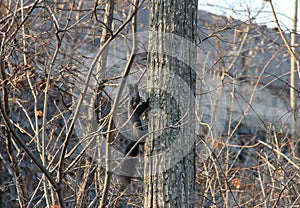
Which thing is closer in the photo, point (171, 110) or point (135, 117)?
point (171, 110)

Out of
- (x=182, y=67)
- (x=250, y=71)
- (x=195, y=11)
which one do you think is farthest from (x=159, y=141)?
(x=250, y=71)

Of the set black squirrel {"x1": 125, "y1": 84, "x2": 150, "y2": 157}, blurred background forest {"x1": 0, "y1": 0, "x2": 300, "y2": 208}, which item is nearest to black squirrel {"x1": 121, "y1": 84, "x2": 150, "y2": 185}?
black squirrel {"x1": 125, "y1": 84, "x2": 150, "y2": 157}

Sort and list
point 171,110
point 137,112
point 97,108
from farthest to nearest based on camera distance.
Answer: point 97,108, point 137,112, point 171,110

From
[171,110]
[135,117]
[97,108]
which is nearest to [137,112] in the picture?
[135,117]

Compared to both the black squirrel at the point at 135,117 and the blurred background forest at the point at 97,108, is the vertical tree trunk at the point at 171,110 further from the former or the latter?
the blurred background forest at the point at 97,108

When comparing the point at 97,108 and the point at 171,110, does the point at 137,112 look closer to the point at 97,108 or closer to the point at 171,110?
the point at 171,110

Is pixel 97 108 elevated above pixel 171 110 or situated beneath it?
situated beneath

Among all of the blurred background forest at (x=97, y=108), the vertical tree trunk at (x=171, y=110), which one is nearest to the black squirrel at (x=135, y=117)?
the vertical tree trunk at (x=171, y=110)

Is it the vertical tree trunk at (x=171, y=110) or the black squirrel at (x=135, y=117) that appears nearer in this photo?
the vertical tree trunk at (x=171, y=110)

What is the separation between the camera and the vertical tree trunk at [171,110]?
3.11 meters

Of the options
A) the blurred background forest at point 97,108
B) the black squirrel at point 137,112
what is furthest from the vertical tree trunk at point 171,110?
the blurred background forest at point 97,108

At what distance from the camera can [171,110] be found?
124 inches

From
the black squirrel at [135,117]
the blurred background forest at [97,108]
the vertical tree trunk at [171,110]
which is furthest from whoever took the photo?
the blurred background forest at [97,108]

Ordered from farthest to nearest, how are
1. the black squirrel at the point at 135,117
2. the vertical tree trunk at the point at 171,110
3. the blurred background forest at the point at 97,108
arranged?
the blurred background forest at the point at 97,108 → the black squirrel at the point at 135,117 → the vertical tree trunk at the point at 171,110
